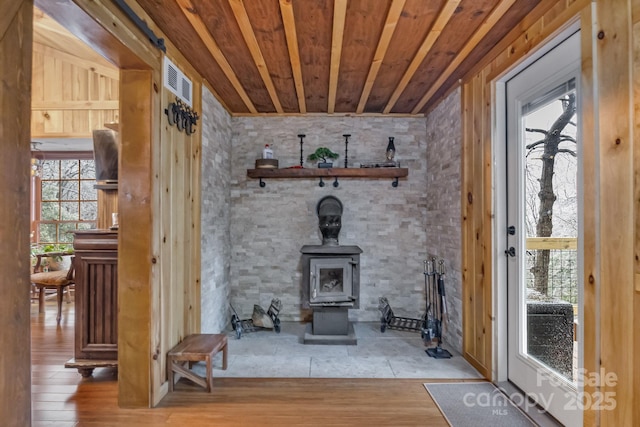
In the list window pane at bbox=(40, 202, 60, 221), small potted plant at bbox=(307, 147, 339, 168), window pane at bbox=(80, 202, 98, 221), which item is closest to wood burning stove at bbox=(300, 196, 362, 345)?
small potted plant at bbox=(307, 147, 339, 168)

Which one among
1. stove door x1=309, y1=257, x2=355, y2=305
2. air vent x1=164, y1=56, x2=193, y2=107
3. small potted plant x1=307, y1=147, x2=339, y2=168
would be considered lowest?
stove door x1=309, y1=257, x2=355, y2=305

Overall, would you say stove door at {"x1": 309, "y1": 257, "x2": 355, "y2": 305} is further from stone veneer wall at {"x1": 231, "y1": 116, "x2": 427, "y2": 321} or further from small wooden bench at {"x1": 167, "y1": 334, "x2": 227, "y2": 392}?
small wooden bench at {"x1": 167, "y1": 334, "x2": 227, "y2": 392}

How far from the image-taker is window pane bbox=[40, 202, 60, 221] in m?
5.27

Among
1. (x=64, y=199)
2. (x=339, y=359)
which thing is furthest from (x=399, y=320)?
(x=64, y=199)

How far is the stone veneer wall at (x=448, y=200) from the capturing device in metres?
2.98

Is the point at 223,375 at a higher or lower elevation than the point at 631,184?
lower

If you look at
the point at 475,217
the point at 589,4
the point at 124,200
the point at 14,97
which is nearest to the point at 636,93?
the point at 589,4

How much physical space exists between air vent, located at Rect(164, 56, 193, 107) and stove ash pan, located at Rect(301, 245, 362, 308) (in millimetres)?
1799

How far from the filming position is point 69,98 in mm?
4355

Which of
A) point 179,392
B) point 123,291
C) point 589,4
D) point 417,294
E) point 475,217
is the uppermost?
point 589,4

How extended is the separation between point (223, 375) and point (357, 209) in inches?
88.0

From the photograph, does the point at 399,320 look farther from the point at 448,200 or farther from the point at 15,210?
the point at 15,210

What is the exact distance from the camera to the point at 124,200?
2070 millimetres

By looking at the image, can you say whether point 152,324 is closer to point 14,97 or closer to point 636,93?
point 14,97
